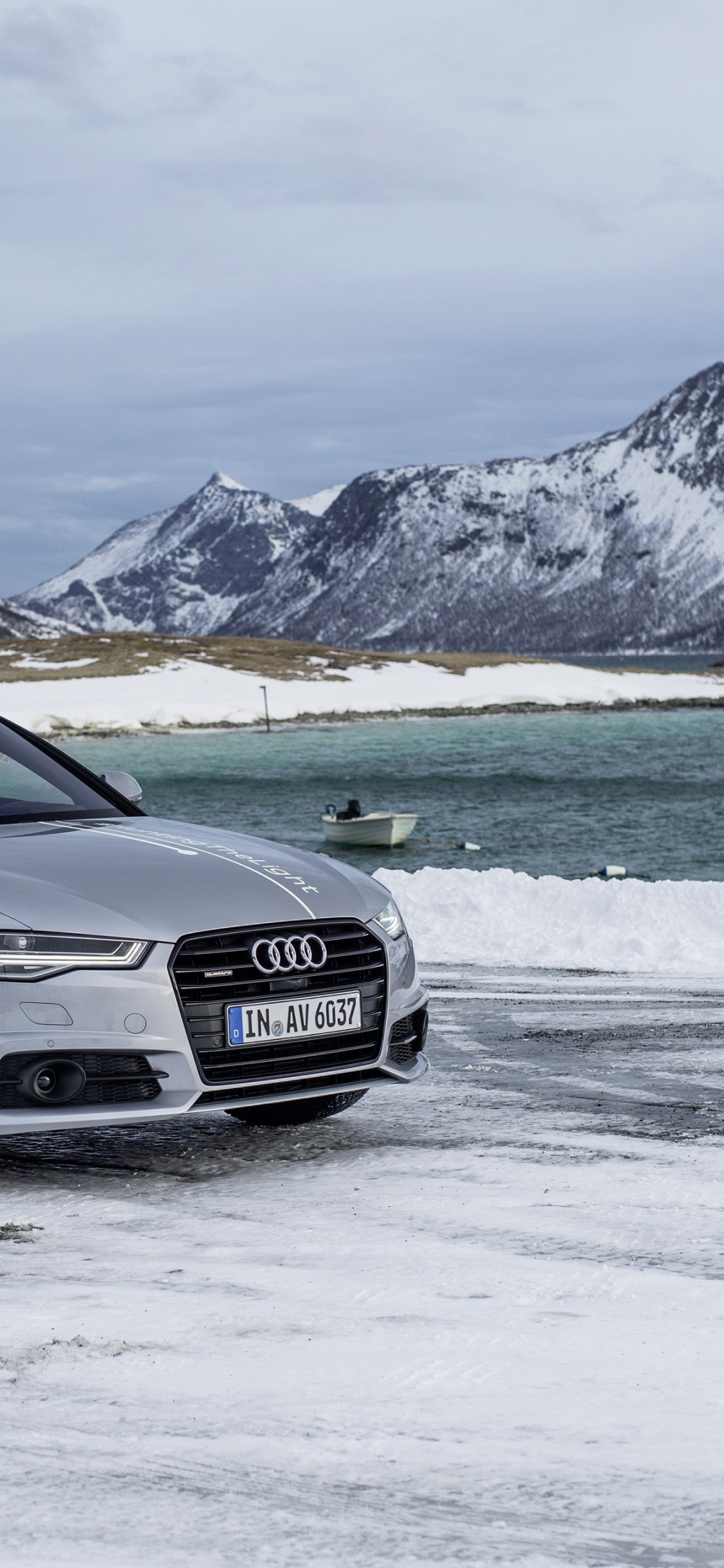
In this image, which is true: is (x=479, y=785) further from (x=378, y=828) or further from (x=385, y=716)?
(x=385, y=716)

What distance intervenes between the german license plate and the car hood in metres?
0.27

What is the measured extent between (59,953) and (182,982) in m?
0.40

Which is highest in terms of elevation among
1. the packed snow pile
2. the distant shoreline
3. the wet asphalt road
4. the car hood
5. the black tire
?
the car hood

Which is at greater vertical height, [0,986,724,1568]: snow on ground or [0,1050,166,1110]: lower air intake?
[0,1050,166,1110]: lower air intake

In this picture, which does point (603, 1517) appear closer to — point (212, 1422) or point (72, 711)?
point (212, 1422)

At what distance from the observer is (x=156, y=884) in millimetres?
5297

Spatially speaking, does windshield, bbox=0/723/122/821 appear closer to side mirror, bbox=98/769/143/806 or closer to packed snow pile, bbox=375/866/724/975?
side mirror, bbox=98/769/143/806

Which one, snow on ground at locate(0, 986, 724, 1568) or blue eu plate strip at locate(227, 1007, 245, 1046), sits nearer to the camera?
snow on ground at locate(0, 986, 724, 1568)

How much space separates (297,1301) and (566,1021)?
189 inches

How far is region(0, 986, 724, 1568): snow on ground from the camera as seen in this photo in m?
2.90

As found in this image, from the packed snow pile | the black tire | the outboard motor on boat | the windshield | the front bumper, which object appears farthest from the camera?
the outboard motor on boat

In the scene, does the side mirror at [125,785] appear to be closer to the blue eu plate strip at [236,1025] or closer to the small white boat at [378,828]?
the blue eu plate strip at [236,1025]

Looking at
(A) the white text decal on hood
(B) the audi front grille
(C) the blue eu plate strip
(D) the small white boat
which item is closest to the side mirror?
(A) the white text decal on hood

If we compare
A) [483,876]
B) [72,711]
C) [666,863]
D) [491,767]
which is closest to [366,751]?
[491,767]
